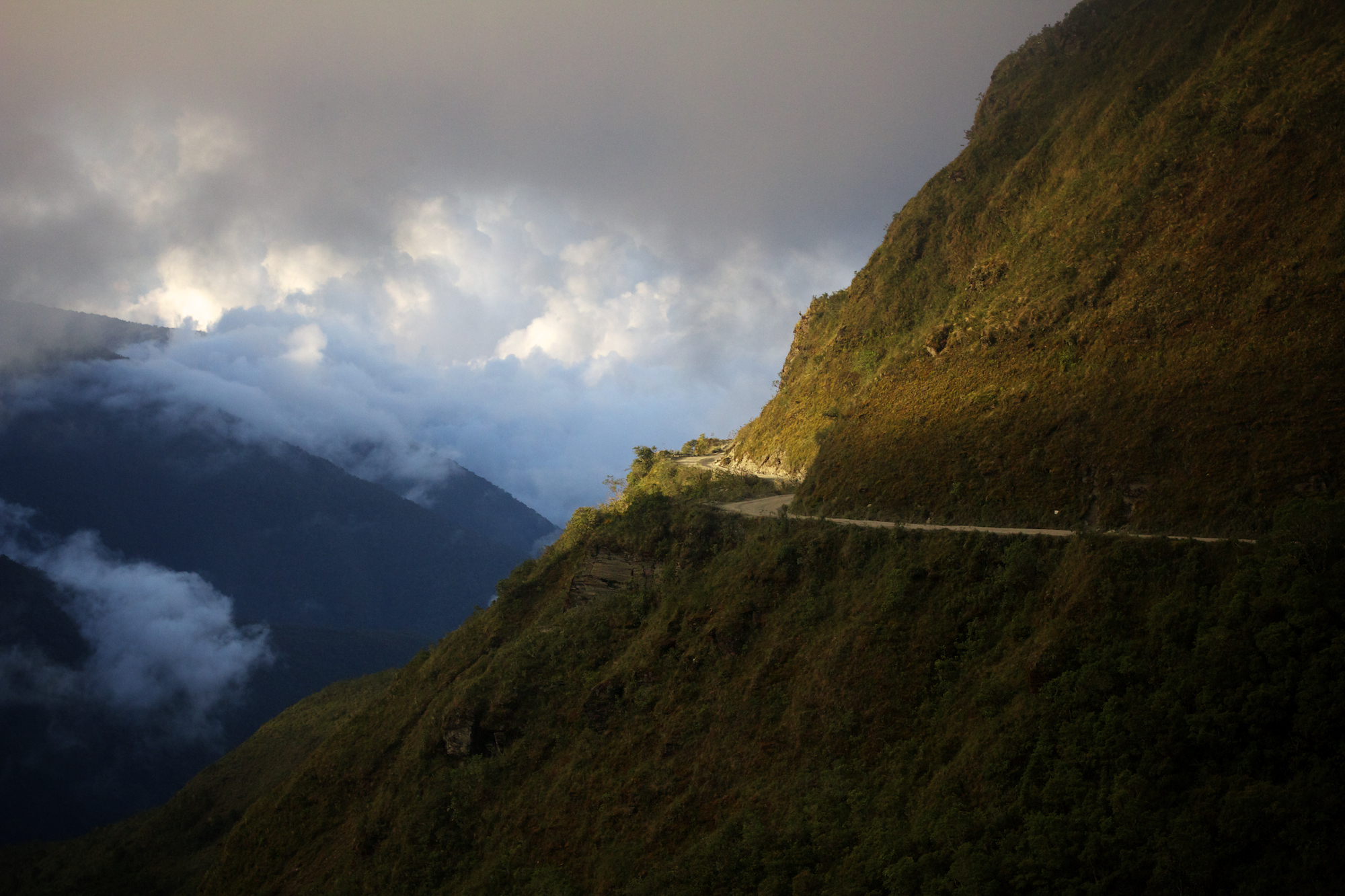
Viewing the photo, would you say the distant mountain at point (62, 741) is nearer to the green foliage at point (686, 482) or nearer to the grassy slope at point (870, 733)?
the grassy slope at point (870, 733)

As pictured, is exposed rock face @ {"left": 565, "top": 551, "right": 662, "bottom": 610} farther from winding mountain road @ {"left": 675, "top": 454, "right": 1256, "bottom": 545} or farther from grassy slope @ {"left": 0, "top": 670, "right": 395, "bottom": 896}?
grassy slope @ {"left": 0, "top": 670, "right": 395, "bottom": 896}

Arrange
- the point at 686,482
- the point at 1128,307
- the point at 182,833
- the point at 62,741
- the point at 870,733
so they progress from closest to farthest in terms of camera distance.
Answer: the point at 870,733, the point at 1128,307, the point at 686,482, the point at 182,833, the point at 62,741

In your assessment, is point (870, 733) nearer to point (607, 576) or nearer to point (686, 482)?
point (607, 576)

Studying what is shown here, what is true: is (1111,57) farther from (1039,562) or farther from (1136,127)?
(1039,562)

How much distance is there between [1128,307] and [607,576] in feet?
81.7

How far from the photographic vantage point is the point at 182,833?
58.8 metres

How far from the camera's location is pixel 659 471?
49.7m

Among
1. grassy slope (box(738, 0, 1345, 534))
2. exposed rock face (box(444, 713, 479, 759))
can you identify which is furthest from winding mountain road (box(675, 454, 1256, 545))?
exposed rock face (box(444, 713, 479, 759))

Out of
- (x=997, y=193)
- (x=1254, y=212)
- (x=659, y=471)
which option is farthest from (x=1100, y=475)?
(x=659, y=471)

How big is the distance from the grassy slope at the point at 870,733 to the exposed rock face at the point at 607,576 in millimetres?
685

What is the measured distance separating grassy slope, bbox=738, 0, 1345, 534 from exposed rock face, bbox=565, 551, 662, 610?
8.92 metres

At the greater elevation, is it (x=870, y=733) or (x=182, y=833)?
(x=870, y=733)

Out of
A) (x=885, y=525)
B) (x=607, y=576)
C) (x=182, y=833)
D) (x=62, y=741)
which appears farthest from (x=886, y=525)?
(x=62, y=741)

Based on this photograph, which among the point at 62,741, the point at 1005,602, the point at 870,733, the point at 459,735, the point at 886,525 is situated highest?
the point at 62,741
